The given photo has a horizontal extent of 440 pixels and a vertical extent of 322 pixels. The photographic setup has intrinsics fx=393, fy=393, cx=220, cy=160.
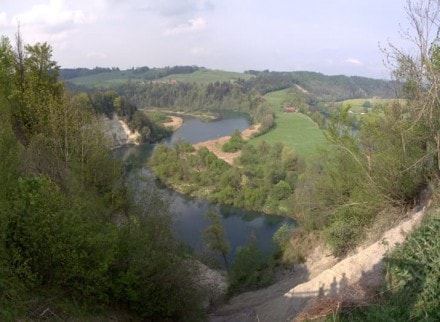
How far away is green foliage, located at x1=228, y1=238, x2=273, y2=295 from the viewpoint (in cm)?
1944

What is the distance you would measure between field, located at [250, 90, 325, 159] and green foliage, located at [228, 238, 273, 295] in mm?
42913

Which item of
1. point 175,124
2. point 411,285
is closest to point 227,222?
point 411,285

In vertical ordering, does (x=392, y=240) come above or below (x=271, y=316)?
above

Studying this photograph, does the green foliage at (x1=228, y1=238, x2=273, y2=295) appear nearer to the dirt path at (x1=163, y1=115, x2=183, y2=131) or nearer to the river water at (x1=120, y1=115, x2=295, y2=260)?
the river water at (x1=120, y1=115, x2=295, y2=260)

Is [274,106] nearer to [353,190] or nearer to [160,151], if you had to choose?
[160,151]

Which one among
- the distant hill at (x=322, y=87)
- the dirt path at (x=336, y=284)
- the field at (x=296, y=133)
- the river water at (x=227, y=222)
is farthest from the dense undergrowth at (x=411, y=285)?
the distant hill at (x=322, y=87)

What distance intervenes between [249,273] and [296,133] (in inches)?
2748

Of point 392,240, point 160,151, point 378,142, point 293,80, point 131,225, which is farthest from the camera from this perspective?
point 293,80

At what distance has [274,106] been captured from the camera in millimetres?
135625

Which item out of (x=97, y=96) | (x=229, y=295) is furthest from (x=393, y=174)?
(x=97, y=96)

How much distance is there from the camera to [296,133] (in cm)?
8812

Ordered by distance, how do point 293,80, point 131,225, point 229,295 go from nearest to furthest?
point 131,225 → point 229,295 → point 293,80

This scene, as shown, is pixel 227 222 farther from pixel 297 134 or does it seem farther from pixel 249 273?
pixel 297 134

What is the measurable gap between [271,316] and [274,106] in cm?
12713
